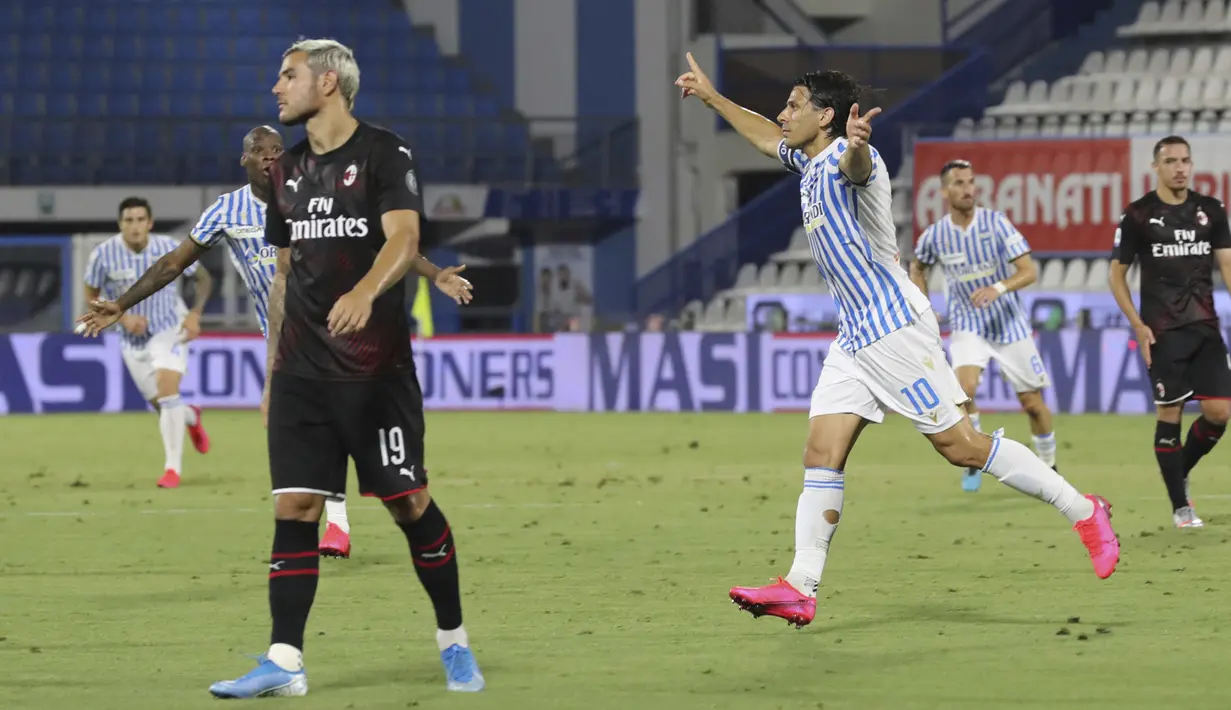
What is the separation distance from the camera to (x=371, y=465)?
6562 mm

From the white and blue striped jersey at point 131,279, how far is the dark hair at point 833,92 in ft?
29.4

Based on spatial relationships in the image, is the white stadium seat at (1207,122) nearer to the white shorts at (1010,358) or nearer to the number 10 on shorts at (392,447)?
the white shorts at (1010,358)

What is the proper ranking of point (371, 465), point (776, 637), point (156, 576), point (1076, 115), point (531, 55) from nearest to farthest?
point (371, 465) → point (776, 637) → point (156, 576) → point (1076, 115) → point (531, 55)

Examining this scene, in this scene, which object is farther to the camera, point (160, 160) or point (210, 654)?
point (160, 160)

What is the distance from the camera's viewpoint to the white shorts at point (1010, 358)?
14336 mm

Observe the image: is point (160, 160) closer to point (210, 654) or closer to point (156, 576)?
point (156, 576)

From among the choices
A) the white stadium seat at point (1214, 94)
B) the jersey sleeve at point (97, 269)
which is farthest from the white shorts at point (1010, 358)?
the white stadium seat at point (1214, 94)

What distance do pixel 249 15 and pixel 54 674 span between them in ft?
102

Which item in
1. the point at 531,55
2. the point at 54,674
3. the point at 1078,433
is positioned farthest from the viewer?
the point at 531,55

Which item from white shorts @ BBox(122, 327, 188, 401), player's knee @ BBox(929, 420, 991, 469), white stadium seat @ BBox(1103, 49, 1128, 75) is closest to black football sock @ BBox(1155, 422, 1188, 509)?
player's knee @ BBox(929, 420, 991, 469)

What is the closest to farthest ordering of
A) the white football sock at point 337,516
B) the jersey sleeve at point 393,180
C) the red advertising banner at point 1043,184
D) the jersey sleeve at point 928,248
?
the jersey sleeve at point 393,180, the white football sock at point 337,516, the jersey sleeve at point 928,248, the red advertising banner at point 1043,184

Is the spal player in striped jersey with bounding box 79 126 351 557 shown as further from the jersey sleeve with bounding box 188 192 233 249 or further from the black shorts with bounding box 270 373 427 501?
the black shorts with bounding box 270 373 427 501

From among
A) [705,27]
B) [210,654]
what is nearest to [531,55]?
[705,27]

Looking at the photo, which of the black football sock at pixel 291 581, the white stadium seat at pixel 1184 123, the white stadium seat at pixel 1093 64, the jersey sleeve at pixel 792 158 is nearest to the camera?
the black football sock at pixel 291 581
